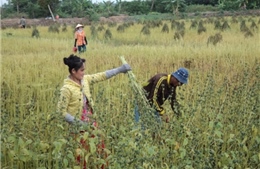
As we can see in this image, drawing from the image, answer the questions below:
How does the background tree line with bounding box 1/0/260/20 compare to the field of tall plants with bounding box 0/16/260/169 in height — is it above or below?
above

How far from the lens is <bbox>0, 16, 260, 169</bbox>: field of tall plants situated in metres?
2.48

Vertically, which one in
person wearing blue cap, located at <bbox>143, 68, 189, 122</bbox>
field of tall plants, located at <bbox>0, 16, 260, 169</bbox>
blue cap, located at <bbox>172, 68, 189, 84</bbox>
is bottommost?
field of tall plants, located at <bbox>0, 16, 260, 169</bbox>

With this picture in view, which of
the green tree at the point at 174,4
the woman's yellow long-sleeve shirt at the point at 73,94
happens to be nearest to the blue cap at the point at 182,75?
the woman's yellow long-sleeve shirt at the point at 73,94

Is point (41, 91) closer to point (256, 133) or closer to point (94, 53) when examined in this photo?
point (256, 133)

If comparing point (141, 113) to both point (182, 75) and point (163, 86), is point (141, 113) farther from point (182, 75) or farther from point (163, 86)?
point (182, 75)

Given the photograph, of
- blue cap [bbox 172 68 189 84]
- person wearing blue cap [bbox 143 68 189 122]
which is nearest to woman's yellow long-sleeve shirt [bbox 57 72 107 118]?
person wearing blue cap [bbox 143 68 189 122]

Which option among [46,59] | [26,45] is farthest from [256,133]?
[26,45]

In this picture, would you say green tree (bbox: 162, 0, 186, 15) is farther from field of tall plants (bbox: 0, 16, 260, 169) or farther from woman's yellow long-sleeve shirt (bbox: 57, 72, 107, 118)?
woman's yellow long-sleeve shirt (bbox: 57, 72, 107, 118)

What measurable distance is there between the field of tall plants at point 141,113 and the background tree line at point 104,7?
73.3 feet

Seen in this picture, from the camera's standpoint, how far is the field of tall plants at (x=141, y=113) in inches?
97.7

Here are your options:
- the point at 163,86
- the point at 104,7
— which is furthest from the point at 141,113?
the point at 104,7

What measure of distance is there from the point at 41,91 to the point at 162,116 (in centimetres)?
174

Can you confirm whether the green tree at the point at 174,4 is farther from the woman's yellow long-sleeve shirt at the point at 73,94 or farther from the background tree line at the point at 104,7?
the woman's yellow long-sleeve shirt at the point at 73,94

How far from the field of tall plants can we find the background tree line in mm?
22345
